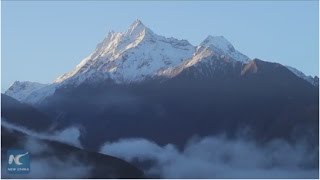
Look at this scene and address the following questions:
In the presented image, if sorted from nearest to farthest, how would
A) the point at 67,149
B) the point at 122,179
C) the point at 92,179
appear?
the point at 92,179 < the point at 122,179 < the point at 67,149

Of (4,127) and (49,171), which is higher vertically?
(4,127)

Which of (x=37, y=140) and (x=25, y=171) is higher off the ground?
(x=37, y=140)

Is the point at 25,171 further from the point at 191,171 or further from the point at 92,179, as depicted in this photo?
the point at 191,171

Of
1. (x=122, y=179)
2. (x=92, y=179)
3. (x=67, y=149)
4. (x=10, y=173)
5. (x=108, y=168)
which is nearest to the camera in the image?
(x=10, y=173)

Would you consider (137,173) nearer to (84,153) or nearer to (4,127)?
(84,153)

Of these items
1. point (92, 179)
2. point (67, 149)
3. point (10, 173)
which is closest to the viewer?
point (10, 173)

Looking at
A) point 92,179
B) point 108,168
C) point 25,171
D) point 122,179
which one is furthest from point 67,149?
point 25,171

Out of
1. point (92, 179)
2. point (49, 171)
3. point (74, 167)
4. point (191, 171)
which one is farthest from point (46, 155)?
point (191, 171)

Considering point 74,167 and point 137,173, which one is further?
point 137,173

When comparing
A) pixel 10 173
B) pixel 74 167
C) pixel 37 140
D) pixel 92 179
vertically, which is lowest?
pixel 10 173

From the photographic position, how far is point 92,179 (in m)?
146

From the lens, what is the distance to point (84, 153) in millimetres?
197125

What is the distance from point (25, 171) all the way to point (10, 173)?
192 inches

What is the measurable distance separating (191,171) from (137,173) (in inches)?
630
